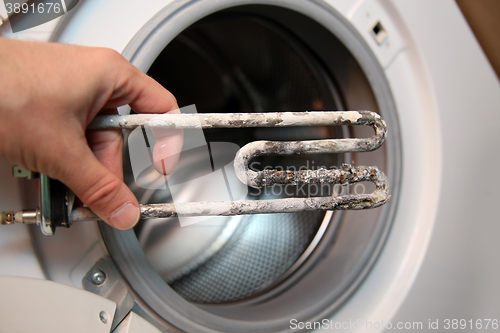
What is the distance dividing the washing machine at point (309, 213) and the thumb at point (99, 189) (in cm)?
7

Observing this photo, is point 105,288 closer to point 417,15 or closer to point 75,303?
point 75,303

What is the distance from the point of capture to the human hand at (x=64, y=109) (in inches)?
11.2

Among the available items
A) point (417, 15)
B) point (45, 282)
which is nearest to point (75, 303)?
point (45, 282)

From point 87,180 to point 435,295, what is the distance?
607 mm

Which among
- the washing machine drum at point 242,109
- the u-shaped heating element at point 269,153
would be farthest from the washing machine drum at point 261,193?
the u-shaped heating element at point 269,153

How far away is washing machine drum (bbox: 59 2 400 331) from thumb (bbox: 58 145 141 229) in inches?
2.6

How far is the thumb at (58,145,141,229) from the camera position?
0.32 m

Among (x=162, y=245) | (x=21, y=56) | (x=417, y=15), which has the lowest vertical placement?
(x=162, y=245)

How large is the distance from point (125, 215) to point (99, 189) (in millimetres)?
45

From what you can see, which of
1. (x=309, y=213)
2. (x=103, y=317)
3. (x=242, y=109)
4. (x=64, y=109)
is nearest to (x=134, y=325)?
(x=103, y=317)

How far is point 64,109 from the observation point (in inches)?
11.9

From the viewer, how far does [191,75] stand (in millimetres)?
755

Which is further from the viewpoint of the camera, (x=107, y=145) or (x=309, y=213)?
(x=309, y=213)

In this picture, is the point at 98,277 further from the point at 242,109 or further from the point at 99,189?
the point at 242,109
